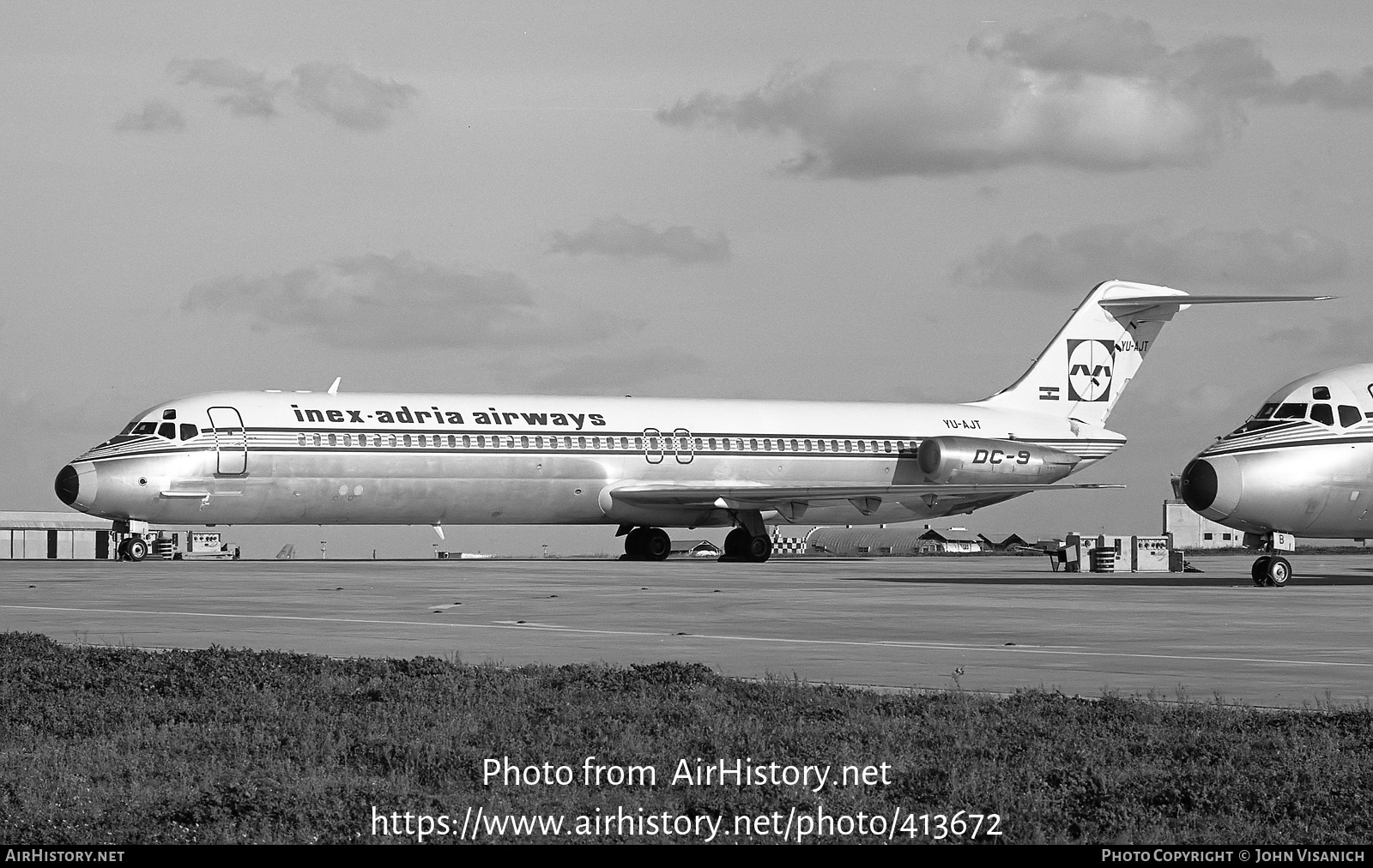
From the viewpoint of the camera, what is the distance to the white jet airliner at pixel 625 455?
40.4 metres

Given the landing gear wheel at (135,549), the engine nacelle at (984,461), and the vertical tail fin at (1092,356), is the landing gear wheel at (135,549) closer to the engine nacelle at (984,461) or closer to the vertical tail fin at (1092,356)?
the engine nacelle at (984,461)

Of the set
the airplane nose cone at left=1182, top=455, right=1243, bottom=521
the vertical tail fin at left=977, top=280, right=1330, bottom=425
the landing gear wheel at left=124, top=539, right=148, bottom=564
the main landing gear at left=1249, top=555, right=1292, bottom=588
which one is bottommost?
the main landing gear at left=1249, top=555, right=1292, bottom=588

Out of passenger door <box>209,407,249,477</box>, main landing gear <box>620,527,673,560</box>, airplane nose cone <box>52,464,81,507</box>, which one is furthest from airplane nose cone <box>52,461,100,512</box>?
main landing gear <box>620,527,673,560</box>

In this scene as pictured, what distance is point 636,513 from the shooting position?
4659 centimetres

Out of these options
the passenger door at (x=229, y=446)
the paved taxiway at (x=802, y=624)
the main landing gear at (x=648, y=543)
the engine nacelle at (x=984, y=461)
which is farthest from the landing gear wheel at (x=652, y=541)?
the paved taxiway at (x=802, y=624)

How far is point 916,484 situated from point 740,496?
6.60 m

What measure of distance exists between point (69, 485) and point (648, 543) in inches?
667

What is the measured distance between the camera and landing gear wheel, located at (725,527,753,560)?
47.8m

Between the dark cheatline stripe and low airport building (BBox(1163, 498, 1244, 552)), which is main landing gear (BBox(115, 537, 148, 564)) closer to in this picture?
the dark cheatline stripe

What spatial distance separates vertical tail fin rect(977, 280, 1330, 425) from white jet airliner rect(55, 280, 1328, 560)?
57 millimetres

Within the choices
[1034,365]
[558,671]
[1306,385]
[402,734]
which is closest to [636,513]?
[1034,365]

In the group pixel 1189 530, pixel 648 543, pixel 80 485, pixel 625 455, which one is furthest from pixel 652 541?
pixel 1189 530

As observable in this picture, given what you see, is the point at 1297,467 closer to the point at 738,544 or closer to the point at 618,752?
the point at 738,544
